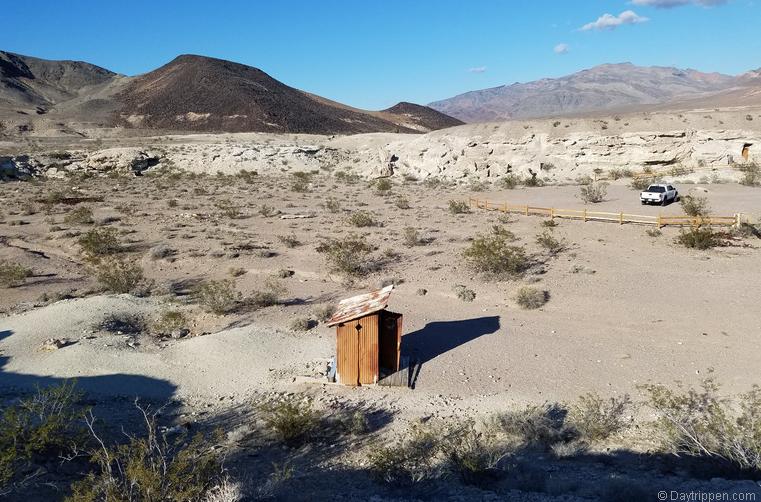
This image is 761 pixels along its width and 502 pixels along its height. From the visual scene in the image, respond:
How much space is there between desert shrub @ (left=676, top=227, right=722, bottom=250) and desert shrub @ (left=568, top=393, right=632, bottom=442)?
13.3 metres

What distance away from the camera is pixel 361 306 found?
1197 centimetres

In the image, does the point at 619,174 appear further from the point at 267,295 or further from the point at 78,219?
the point at 78,219

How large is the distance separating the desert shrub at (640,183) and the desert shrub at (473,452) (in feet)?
113

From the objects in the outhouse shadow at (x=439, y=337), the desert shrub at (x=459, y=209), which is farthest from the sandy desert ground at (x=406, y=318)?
the desert shrub at (x=459, y=209)

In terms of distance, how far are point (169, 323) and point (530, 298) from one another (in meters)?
10.2

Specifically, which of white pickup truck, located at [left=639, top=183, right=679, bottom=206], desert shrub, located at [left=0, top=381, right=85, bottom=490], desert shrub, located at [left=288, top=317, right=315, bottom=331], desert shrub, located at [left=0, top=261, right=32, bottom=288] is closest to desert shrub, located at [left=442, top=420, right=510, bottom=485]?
desert shrub, located at [left=0, top=381, right=85, bottom=490]

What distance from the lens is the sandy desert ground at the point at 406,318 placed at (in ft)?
36.4

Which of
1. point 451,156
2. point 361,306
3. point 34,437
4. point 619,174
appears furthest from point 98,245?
point 619,174

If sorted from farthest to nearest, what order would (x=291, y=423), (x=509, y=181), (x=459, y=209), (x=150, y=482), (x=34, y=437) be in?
(x=509, y=181)
(x=459, y=209)
(x=291, y=423)
(x=34, y=437)
(x=150, y=482)

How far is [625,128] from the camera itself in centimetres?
4803

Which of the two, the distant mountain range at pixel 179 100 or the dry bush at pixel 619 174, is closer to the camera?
the dry bush at pixel 619 174

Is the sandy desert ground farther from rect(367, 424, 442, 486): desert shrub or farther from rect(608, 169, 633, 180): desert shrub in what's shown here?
rect(608, 169, 633, 180): desert shrub

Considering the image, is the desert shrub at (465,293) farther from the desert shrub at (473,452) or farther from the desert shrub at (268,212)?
the desert shrub at (268,212)

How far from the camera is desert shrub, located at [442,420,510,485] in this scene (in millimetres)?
7723
